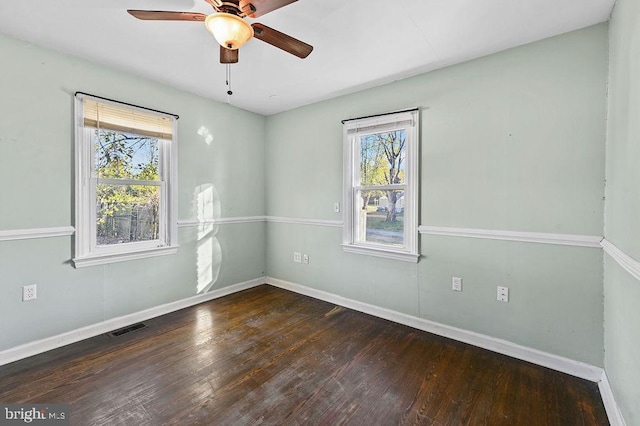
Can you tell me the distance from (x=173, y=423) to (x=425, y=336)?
2.13 m

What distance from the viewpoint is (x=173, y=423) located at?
1.65 meters

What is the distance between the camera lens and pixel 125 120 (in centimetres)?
285

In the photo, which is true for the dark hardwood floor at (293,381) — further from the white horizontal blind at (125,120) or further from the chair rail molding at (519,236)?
the white horizontal blind at (125,120)

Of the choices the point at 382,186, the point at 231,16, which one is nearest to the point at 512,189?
the point at 382,186

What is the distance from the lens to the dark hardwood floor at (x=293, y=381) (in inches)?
68.3

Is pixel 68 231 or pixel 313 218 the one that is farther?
pixel 313 218

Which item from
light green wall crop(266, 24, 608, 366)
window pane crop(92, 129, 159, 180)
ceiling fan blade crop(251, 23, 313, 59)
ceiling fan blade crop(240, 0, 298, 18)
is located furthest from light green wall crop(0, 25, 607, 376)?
ceiling fan blade crop(240, 0, 298, 18)

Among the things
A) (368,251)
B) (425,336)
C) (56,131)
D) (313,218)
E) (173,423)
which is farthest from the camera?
(313,218)

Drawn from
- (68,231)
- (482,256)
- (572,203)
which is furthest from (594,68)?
(68,231)

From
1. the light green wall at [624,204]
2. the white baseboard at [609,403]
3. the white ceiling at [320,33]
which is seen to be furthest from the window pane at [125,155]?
the white baseboard at [609,403]

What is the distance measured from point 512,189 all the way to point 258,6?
2.27 meters

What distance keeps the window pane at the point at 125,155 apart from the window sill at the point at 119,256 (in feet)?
2.51

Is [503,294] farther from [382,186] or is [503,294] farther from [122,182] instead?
[122,182]

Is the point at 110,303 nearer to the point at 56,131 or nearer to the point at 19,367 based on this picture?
the point at 19,367
